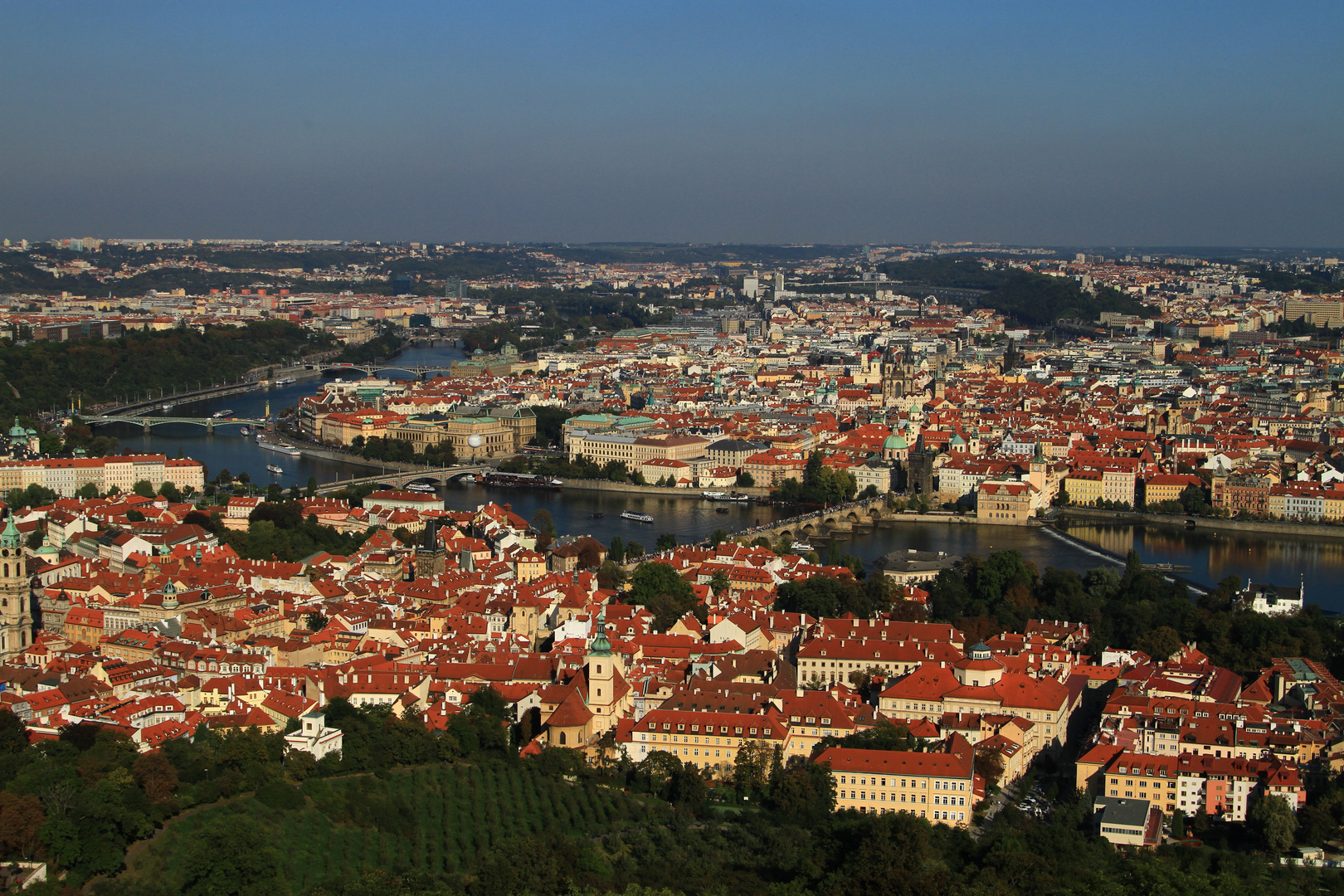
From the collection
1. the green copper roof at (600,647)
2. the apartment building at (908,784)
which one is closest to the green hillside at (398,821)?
the green copper roof at (600,647)

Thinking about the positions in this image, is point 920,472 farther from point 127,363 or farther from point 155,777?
point 127,363

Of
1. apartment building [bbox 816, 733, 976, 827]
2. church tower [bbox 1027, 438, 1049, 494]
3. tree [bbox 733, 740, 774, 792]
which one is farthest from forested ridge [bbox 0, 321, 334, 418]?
apartment building [bbox 816, 733, 976, 827]

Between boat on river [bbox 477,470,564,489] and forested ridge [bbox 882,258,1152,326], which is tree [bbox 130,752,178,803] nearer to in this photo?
boat on river [bbox 477,470,564,489]

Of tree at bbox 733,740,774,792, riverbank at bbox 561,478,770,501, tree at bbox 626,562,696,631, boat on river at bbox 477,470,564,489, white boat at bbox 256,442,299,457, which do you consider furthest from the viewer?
white boat at bbox 256,442,299,457

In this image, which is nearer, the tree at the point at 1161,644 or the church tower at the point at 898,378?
the tree at the point at 1161,644

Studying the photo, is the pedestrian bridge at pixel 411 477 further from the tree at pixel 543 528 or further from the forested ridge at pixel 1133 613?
the forested ridge at pixel 1133 613

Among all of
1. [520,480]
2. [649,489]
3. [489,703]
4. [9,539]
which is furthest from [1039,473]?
[9,539]
